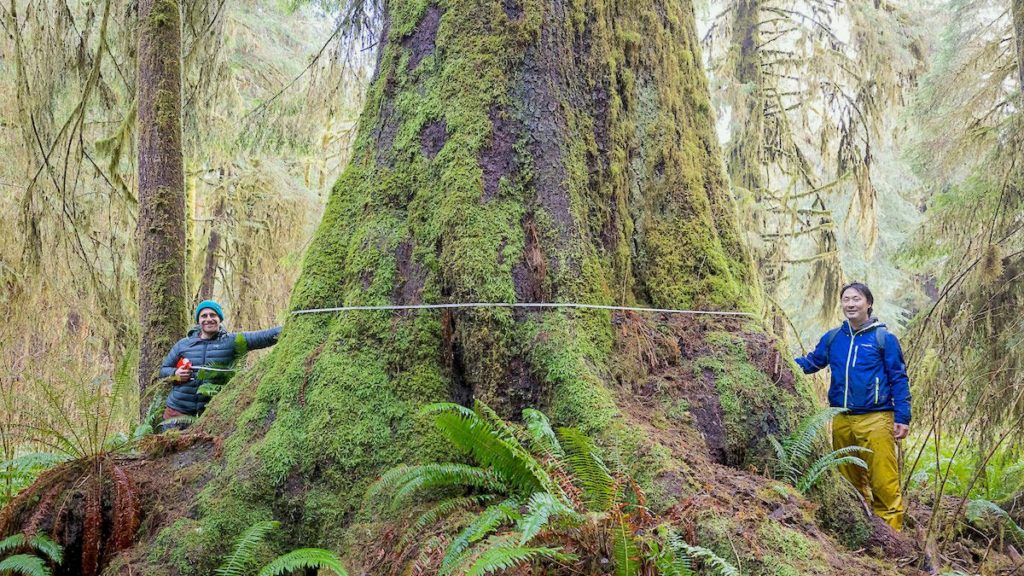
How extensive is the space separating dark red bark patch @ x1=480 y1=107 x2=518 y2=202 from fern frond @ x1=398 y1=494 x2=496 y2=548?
4.78 ft

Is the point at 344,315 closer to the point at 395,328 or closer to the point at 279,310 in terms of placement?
the point at 395,328

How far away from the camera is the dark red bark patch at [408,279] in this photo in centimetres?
344

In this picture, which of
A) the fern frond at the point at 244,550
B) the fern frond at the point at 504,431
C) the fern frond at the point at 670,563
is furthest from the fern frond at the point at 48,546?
the fern frond at the point at 670,563

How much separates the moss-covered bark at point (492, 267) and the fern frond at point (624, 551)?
1.46 feet

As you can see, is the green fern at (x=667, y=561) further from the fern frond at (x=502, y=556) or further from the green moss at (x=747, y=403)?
the green moss at (x=747, y=403)

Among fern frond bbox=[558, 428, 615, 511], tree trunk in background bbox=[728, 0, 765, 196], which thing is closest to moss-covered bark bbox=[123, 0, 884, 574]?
fern frond bbox=[558, 428, 615, 511]

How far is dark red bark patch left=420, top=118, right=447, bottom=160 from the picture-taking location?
11.8ft

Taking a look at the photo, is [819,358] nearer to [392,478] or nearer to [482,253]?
[482,253]

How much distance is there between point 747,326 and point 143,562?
314 cm

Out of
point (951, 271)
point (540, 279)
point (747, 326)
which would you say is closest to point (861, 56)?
point (951, 271)

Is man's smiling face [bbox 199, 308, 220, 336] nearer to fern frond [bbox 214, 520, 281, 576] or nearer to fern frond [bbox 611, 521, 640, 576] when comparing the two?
fern frond [bbox 214, 520, 281, 576]

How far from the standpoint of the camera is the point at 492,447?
8.70 ft

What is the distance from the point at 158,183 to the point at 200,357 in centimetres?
153

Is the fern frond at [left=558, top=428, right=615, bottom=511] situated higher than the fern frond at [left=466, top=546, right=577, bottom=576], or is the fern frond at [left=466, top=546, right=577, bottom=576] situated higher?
the fern frond at [left=558, top=428, right=615, bottom=511]
